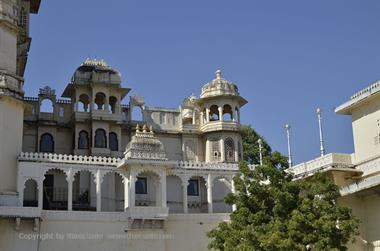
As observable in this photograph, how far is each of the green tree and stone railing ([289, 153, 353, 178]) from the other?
3.25 metres

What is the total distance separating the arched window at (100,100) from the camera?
42.6 metres

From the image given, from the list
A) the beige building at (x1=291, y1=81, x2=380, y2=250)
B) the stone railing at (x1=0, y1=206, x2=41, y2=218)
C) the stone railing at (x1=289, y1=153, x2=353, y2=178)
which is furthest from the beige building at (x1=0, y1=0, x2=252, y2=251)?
the beige building at (x1=291, y1=81, x2=380, y2=250)

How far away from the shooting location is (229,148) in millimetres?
43531

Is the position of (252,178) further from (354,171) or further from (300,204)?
(354,171)

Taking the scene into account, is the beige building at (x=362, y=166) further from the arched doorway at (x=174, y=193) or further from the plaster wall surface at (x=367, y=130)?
the arched doorway at (x=174, y=193)

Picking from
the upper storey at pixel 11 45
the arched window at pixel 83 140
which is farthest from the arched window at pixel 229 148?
the upper storey at pixel 11 45

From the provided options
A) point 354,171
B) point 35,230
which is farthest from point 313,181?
point 35,230

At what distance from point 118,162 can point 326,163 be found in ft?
37.0

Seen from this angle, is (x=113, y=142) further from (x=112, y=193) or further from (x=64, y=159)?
(x=64, y=159)

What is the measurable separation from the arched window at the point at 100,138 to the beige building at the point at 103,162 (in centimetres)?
7

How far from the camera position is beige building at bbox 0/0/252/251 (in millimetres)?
32281

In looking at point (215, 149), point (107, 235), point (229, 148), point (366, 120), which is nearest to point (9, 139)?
point (107, 235)

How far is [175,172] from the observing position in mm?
35812

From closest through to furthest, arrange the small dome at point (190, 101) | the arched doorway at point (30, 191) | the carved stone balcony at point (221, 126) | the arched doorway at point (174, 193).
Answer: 1. the arched doorway at point (30, 191)
2. the arched doorway at point (174, 193)
3. the carved stone balcony at point (221, 126)
4. the small dome at point (190, 101)
